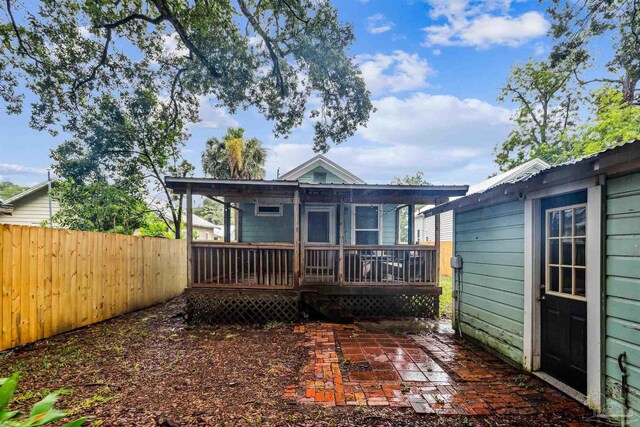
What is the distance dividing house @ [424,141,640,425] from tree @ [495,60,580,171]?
1657 cm

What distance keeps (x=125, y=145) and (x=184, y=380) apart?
33.5 feet

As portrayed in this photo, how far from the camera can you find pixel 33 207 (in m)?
16.2

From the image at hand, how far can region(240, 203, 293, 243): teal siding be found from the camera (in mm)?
10555

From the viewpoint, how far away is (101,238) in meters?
6.23

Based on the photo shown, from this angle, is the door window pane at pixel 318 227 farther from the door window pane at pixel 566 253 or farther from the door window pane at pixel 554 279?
the door window pane at pixel 566 253

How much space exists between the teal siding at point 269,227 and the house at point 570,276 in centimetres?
655

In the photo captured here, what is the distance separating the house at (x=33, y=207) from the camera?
15.9 m

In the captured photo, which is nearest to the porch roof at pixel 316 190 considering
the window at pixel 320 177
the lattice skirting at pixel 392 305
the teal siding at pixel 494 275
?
the teal siding at pixel 494 275

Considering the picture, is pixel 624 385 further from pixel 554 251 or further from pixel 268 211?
pixel 268 211

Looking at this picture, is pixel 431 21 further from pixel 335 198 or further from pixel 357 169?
pixel 357 169

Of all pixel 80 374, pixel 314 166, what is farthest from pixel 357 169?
pixel 80 374

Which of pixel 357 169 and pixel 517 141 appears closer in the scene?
pixel 517 141

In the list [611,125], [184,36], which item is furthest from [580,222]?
[611,125]

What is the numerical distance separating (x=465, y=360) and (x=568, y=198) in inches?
105
